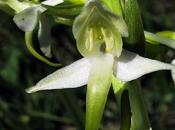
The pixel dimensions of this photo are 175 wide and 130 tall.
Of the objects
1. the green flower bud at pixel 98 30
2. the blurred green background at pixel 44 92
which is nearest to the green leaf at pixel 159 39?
the green flower bud at pixel 98 30

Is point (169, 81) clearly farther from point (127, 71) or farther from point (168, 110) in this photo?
point (127, 71)

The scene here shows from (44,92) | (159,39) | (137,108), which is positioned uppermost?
(159,39)

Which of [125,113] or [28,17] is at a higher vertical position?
[28,17]

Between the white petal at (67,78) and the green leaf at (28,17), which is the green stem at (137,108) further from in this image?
the green leaf at (28,17)

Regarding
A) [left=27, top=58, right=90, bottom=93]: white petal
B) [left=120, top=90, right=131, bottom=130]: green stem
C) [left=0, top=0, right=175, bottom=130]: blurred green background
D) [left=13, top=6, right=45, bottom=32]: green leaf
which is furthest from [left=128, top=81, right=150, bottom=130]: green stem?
[left=0, top=0, right=175, bottom=130]: blurred green background

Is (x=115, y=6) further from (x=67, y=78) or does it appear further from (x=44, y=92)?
(x=44, y=92)

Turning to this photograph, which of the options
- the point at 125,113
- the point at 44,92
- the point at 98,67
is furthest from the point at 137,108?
the point at 44,92

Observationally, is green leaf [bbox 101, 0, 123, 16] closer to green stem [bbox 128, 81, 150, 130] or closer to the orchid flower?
the orchid flower

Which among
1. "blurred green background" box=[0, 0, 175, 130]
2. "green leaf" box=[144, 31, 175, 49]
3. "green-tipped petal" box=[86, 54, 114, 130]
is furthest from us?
"blurred green background" box=[0, 0, 175, 130]

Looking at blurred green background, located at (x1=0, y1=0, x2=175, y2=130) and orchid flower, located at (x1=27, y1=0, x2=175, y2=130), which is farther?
blurred green background, located at (x1=0, y1=0, x2=175, y2=130)
